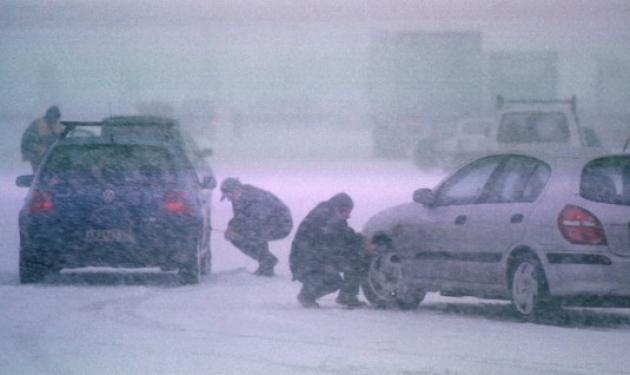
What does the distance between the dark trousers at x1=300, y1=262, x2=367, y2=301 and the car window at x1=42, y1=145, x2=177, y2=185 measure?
259 centimetres

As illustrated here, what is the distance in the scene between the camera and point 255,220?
1433 centimetres

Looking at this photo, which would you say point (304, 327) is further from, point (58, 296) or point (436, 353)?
point (58, 296)

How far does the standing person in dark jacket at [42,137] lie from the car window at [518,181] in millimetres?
8487

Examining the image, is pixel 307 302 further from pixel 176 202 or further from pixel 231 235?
pixel 231 235

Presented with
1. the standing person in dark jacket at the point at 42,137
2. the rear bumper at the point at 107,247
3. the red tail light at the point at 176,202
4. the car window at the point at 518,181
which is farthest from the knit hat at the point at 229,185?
the car window at the point at 518,181

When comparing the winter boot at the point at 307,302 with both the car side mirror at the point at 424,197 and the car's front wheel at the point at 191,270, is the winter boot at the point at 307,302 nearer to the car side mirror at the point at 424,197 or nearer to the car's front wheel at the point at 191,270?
the car side mirror at the point at 424,197

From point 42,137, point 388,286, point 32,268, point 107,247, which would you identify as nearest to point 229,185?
point 107,247

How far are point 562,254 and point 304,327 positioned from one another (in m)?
1.90

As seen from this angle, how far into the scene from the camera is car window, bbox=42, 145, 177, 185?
12.8 meters

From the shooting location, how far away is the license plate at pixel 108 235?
40.5ft

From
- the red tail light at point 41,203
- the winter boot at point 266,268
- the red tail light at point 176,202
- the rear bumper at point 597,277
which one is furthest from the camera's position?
the winter boot at point 266,268

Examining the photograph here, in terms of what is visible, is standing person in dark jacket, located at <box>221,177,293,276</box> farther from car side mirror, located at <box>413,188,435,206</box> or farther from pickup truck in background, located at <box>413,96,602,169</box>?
pickup truck in background, located at <box>413,96,602,169</box>

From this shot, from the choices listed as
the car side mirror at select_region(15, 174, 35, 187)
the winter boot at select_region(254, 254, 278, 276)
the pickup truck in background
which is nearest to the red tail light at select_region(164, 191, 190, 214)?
the winter boot at select_region(254, 254, 278, 276)

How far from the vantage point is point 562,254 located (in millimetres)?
9188
